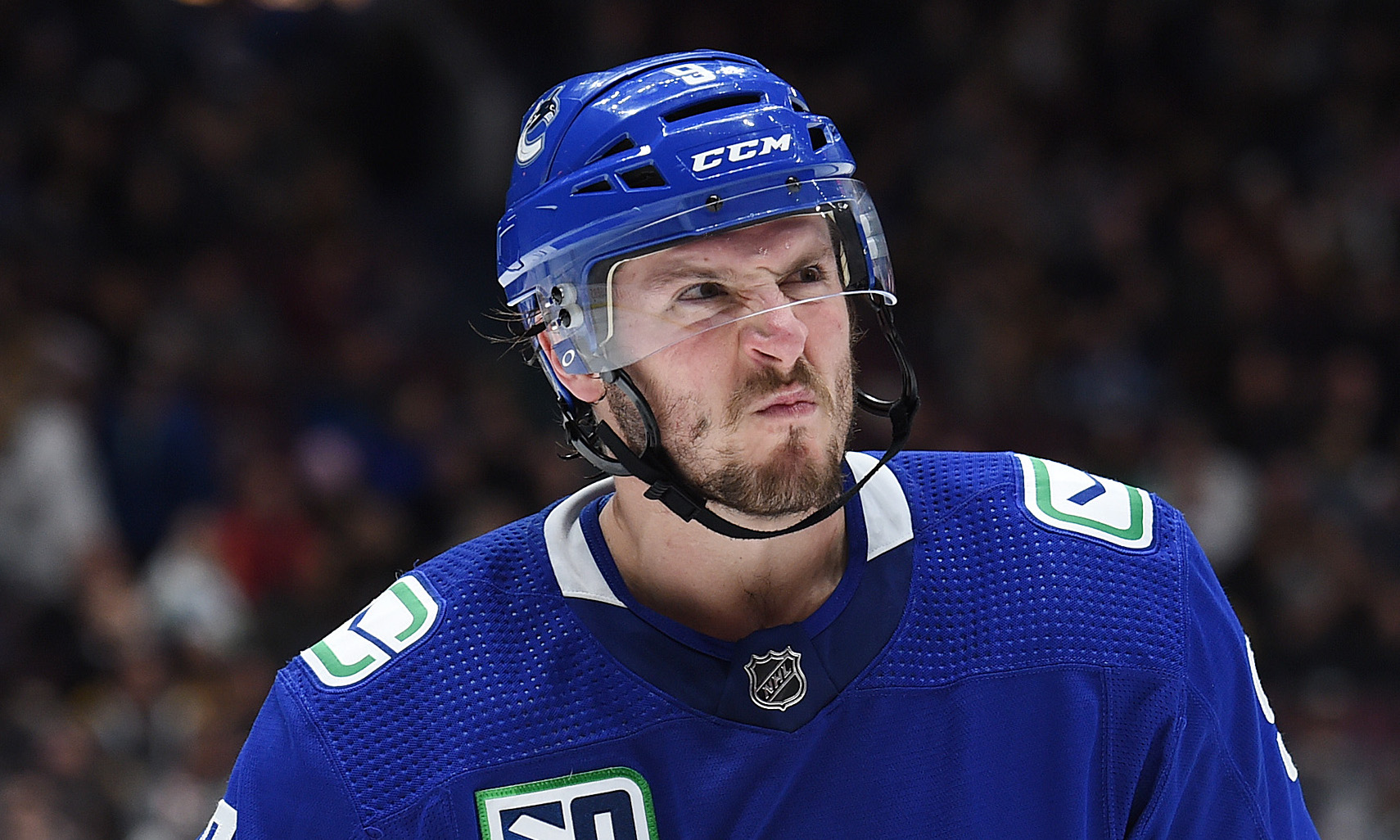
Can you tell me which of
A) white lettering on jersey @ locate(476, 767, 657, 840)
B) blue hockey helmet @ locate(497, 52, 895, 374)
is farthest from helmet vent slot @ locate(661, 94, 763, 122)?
white lettering on jersey @ locate(476, 767, 657, 840)

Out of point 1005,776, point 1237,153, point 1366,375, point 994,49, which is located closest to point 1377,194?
point 1237,153

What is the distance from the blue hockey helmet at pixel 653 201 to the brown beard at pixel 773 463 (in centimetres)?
3

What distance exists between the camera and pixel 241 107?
7.28 m

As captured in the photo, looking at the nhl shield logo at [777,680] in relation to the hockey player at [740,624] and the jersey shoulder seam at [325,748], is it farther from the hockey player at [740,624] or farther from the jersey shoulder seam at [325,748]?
the jersey shoulder seam at [325,748]

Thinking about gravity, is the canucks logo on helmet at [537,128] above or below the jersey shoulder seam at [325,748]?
above

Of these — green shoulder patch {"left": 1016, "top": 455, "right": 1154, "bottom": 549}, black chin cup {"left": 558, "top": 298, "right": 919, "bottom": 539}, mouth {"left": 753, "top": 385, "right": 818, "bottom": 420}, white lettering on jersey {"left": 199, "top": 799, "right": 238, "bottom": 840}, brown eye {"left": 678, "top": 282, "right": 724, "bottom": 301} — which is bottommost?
white lettering on jersey {"left": 199, "top": 799, "right": 238, "bottom": 840}

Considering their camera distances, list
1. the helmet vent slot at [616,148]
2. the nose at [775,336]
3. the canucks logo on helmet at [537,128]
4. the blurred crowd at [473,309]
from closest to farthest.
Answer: the nose at [775,336]
the helmet vent slot at [616,148]
the canucks logo on helmet at [537,128]
the blurred crowd at [473,309]

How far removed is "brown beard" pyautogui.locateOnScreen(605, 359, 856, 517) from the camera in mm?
1865

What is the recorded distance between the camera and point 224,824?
196cm

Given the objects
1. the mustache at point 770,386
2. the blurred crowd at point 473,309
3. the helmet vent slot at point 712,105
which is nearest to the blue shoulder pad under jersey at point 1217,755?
the mustache at point 770,386

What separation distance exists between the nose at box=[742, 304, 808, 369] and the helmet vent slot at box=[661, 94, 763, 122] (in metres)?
0.29

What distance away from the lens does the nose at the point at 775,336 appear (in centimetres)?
186

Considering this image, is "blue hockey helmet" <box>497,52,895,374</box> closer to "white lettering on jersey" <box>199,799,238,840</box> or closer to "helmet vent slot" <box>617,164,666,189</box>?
"helmet vent slot" <box>617,164,666,189</box>

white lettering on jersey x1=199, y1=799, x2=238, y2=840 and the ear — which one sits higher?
the ear
